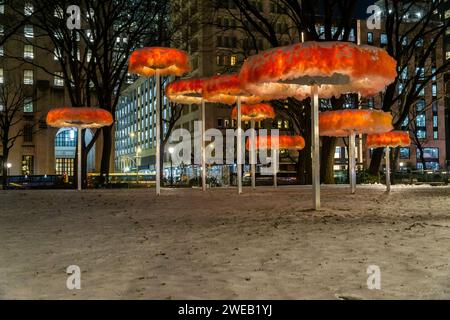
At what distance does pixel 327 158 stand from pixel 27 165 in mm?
42164

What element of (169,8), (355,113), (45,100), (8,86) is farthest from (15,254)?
(45,100)

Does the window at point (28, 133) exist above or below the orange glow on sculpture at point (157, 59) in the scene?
above

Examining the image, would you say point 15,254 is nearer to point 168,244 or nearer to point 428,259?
point 168,244

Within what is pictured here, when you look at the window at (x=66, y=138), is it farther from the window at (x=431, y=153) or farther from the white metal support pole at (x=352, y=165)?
the window at (x=431, y=153)

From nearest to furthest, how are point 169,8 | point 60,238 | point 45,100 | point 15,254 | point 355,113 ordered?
1. point 15,254
2. point 60,238
3. point 355,113
4. point 169,8
5. point 45,100

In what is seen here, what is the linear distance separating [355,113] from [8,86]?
46832mm

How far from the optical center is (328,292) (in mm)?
4980

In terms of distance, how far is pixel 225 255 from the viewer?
6914 mm

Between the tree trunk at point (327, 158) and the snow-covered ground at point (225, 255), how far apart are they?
17786mm

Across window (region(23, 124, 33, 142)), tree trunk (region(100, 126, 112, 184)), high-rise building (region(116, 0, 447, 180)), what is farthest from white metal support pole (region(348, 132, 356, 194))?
window (region(23, 124, 33, 142))

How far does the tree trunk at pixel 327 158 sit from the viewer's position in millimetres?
29641

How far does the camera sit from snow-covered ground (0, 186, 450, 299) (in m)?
5.11

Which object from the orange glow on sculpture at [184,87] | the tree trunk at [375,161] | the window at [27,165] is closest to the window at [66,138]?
the window at [27,165]

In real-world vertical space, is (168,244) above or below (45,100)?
below
